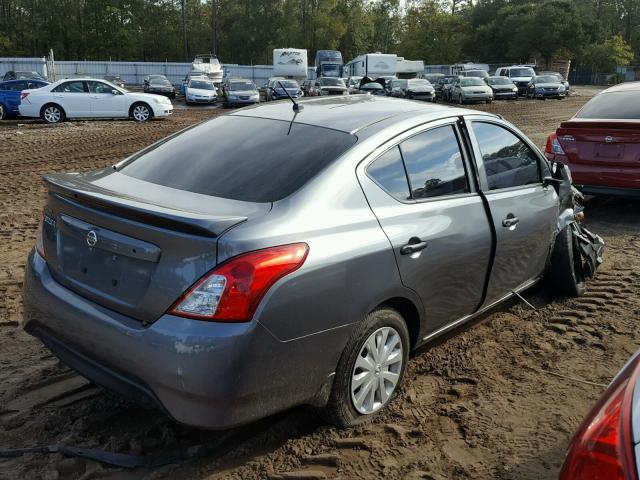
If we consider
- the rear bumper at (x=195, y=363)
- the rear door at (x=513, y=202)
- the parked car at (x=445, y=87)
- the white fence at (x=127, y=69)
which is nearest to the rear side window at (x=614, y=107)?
the rear door at (x=513, y=202)

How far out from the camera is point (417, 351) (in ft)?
13.3

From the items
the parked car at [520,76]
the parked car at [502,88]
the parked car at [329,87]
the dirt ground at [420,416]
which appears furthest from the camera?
the parked car at [520,76]

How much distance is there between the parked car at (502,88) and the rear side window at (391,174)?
32.7 meters

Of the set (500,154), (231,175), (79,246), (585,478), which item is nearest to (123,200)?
(79,246)

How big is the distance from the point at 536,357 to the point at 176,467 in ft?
8.03

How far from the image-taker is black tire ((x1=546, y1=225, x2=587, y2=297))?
15.8 feet

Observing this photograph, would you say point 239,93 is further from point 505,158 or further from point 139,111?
point 505,158

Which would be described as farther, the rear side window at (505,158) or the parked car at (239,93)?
the parked car at (239,93)

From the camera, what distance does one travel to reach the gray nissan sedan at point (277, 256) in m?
Result: 2.51

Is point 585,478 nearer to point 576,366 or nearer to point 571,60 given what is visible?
point 576,366

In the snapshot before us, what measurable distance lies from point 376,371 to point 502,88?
3335cm

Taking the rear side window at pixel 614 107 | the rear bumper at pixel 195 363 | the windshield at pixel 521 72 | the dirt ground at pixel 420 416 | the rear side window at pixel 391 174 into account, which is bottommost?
the dirt ground at pixel 420 416

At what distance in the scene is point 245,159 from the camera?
326 cm

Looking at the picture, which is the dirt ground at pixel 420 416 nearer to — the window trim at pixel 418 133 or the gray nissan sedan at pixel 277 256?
the gray nissan sedan at pixel 277 256
